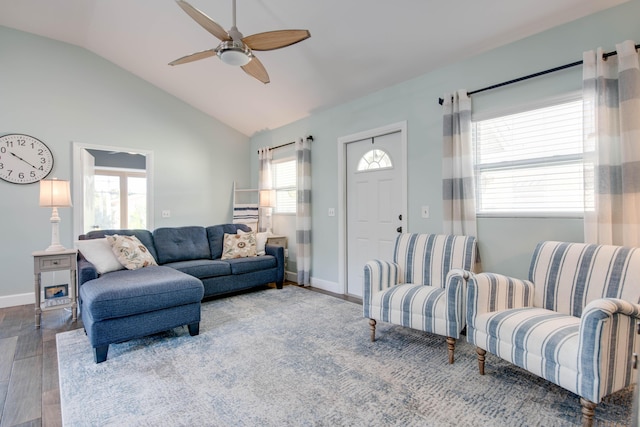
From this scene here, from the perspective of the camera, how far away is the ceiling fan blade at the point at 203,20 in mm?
1969

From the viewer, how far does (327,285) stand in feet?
14.5

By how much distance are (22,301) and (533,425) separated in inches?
211

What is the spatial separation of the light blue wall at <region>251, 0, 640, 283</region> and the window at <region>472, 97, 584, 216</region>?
12cm

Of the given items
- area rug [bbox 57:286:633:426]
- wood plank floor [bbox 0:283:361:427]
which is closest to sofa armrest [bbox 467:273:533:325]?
area rug [bbox 57:286:633:426]

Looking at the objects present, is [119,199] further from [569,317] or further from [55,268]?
[569,317]

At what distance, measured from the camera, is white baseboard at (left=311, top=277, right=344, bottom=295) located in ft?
13.9

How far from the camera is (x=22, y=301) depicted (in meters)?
3.86

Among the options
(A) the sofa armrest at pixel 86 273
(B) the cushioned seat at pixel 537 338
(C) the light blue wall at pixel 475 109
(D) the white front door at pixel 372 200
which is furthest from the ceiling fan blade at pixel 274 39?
(A) the sofa armrest at pixel 86 273

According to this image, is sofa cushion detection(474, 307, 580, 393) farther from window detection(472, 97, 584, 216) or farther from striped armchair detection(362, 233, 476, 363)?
window detection(472, 97, 584, 216)

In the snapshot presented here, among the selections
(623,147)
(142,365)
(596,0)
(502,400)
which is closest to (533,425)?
(502,400)

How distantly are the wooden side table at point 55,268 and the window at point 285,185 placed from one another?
2.87 meters

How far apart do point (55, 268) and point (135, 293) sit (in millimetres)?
1466

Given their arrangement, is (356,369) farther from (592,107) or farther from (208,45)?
(208,45)

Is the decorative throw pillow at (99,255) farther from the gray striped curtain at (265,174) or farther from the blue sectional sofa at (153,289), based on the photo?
the gray striped curtain at (265,174)
